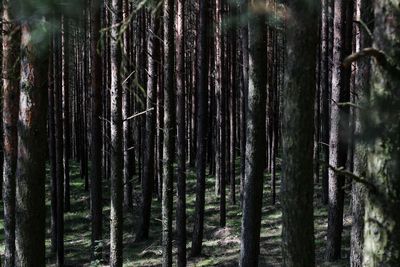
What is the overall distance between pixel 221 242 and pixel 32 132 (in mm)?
10747

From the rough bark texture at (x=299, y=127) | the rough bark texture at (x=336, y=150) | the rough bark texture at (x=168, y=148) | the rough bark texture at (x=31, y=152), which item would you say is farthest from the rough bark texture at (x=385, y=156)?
the rough bark texture at (x=336, y=150)

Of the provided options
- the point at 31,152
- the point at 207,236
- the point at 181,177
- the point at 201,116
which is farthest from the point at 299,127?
the point at 207,236

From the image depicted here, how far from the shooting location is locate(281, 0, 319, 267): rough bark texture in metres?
4.51

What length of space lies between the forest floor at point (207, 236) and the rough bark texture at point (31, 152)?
203 inches

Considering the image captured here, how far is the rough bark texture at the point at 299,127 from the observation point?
4508 mm

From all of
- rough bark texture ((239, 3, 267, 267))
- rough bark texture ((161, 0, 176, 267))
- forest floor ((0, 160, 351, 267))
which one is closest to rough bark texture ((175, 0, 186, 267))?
forest floor ((0, 160, 351, 267))

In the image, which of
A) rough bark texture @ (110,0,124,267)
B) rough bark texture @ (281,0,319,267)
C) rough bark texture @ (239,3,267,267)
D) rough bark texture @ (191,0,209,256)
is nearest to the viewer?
rough bark texture @ (281,0,319,267)

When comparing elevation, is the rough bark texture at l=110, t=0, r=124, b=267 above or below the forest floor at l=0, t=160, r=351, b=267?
above

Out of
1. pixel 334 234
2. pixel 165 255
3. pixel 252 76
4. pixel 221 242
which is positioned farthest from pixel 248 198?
pixel 221 242

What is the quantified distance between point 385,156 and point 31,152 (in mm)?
4005

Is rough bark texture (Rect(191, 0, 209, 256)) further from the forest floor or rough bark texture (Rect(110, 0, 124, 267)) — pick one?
rough bark texture (Rect(110, 0, 124, 267))

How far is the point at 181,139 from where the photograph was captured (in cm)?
1291

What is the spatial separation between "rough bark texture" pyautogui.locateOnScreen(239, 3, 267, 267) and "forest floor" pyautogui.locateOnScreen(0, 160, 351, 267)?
3116mm

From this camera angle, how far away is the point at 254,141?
8273 millimetres
